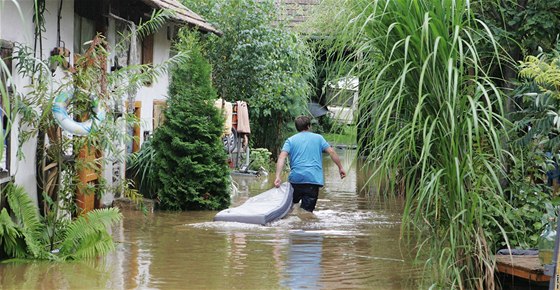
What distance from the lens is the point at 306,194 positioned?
15633mm

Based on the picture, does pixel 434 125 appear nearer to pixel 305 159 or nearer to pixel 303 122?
pixel 305 159

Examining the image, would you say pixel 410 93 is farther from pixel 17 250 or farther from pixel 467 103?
pixel 17 250

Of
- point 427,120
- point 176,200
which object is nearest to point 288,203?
point 176,200

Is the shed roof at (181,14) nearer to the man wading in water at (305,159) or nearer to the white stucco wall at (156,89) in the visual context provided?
the white stucco wall at (156,89)

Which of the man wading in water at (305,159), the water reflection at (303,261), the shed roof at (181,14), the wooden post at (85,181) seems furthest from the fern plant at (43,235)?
the shed roof at (181,14)

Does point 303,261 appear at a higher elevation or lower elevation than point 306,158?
lower

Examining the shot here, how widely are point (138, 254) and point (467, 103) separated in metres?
5.06

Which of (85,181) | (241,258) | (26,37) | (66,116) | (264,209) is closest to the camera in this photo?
(66,116)

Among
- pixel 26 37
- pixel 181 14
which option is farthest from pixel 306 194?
pixel 26 37

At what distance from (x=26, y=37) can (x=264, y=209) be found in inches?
192

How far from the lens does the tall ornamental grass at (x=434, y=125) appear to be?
7691 mm

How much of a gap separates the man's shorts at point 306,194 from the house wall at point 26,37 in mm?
4203

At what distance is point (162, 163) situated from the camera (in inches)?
658

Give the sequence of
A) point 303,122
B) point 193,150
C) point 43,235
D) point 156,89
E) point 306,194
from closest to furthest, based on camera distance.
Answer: point 43,235, point 303,122, point 306,194, point 193,150, point 156,89
